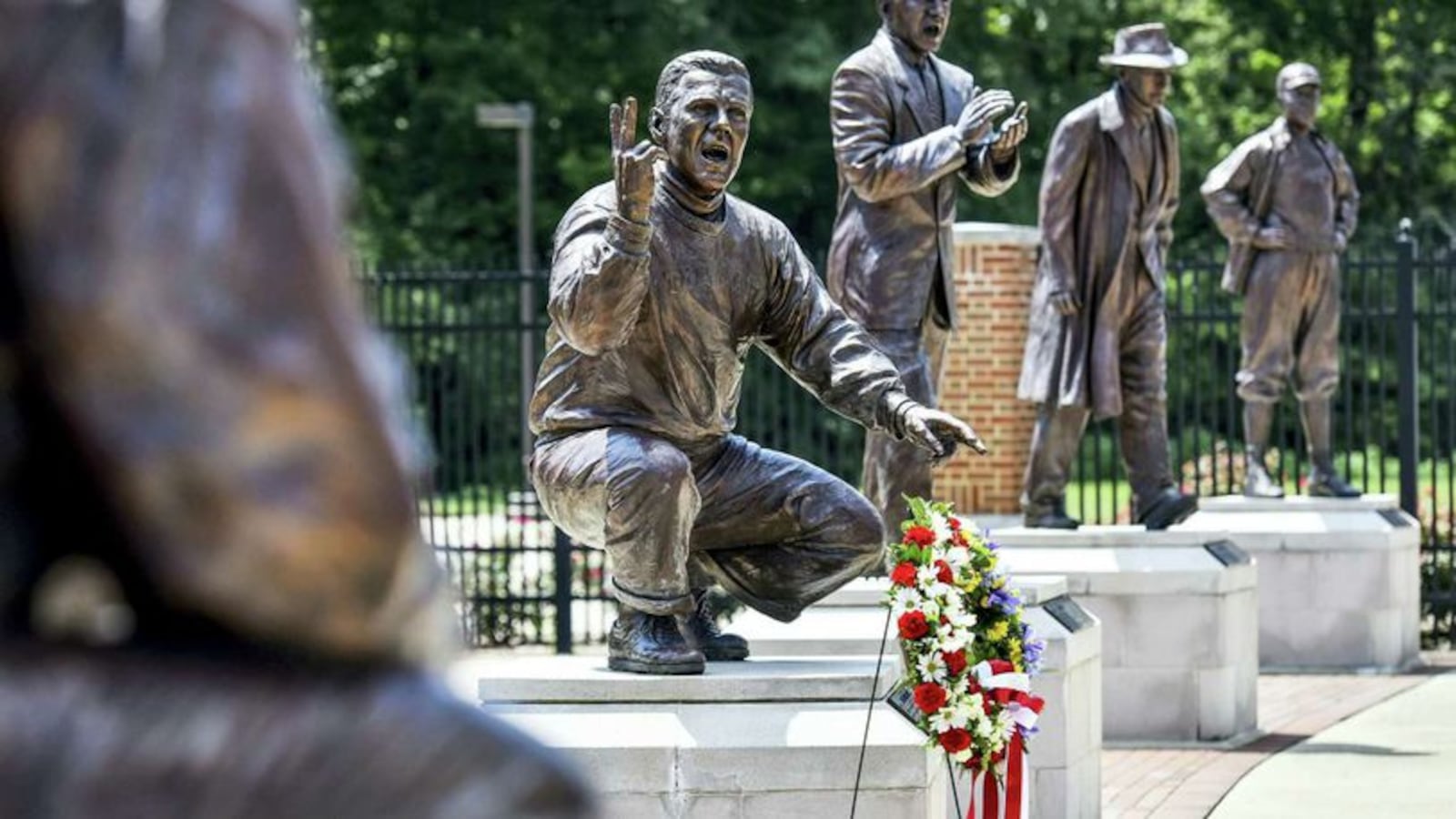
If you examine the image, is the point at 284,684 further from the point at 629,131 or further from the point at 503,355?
the point at 503,355

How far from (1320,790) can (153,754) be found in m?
9.62

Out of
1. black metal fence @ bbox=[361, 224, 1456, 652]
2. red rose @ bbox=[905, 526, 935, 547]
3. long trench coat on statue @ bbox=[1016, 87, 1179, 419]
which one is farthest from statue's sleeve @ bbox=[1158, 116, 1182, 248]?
red rose @ bbox=[905, 526, 935, 547]

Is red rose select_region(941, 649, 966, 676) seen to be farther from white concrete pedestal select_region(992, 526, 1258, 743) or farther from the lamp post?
the lamp post

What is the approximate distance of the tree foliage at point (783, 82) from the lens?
31.8m

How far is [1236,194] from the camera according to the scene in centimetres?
1625

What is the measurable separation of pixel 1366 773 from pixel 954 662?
14.6ft

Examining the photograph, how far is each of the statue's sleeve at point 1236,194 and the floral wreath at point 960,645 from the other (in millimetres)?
8658

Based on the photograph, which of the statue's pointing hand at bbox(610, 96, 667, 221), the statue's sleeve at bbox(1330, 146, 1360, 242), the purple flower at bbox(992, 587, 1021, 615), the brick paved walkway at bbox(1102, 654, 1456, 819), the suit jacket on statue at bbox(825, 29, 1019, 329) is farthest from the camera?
the statue's sleeve at bbox(1330, 146, 1360, 242)

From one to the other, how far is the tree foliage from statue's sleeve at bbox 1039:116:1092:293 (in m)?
16.5

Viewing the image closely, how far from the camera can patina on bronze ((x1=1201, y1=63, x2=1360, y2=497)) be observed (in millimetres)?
16125

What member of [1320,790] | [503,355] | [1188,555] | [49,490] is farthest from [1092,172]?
[49,490]

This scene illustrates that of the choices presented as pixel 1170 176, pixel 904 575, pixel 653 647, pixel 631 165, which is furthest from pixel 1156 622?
pixel 631 165

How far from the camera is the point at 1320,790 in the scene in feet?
35.7

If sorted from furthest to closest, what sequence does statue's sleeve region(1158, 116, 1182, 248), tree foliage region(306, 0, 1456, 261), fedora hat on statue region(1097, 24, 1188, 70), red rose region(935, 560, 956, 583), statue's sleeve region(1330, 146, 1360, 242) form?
tree foliage region(306, 0, 1456, 261) → statue's sleeve region(1330, 146, 1360, 242) → statue's sleeve region(1158, 116, 1182, 248) → fedora hat on statue region(1097, 24, 1188, 70) → red rose region(935, 560, 956, 583)
